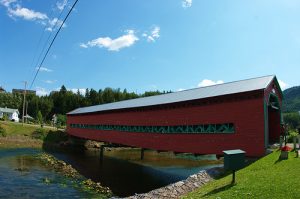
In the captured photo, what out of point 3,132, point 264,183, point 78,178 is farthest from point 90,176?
point 3,132

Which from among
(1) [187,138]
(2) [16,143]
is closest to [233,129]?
(1) [187,138]

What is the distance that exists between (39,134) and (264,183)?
56284 millimetres

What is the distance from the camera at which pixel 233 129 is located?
1962 cm

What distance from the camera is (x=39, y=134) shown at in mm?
62438

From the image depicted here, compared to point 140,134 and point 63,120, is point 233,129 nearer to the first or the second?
point 140,134

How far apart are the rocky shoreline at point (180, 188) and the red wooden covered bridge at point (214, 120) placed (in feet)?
11.2

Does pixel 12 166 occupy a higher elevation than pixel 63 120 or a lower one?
lower

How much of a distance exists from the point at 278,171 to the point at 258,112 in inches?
210

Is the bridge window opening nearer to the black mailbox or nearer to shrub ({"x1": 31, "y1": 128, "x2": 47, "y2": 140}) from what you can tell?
the black mailbox

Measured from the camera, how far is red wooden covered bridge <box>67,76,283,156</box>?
18578 mm

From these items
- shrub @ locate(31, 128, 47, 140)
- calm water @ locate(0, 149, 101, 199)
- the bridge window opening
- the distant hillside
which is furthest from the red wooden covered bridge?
the distant hillside

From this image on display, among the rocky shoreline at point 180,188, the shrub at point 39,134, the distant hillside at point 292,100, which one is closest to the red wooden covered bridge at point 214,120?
the rocky shoreline at point 180,188

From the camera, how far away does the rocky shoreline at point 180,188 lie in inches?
571

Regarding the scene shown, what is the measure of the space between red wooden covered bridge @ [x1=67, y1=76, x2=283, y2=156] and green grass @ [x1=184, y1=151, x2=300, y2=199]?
323cm
